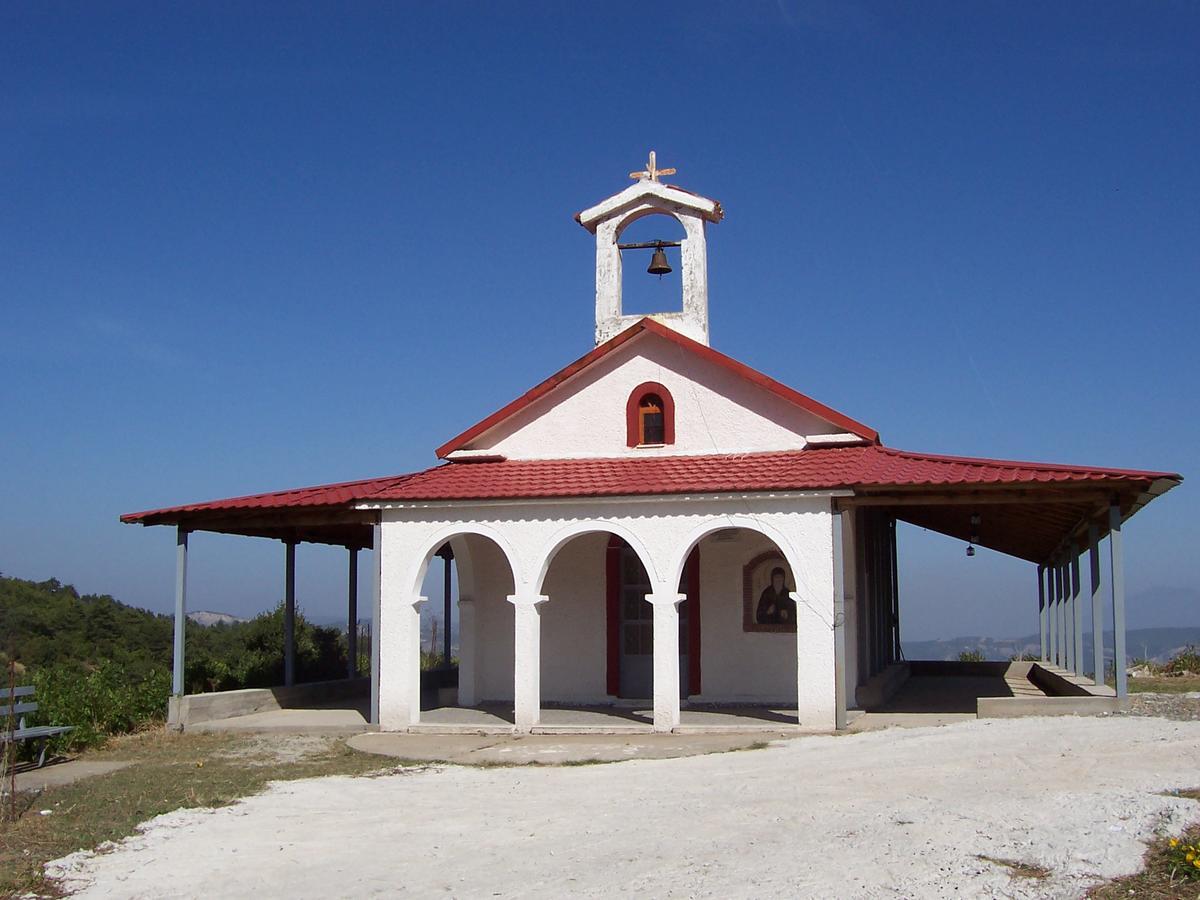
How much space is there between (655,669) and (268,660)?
10.6m

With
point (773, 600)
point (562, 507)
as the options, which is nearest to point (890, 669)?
point (773, 600)

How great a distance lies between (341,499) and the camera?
16156 mm

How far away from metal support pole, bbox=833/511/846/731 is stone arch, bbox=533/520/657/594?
2095mm

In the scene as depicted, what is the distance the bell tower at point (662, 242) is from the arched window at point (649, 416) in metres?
0.95

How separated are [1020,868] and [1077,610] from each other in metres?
12.7

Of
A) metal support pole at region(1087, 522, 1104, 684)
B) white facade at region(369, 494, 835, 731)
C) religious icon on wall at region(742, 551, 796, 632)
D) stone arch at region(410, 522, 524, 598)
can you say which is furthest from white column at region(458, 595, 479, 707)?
metal support pole at region(1087, 522, 1104, 684)

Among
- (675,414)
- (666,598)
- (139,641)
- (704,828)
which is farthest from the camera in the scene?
(139,641)

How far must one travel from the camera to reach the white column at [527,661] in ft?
49.6

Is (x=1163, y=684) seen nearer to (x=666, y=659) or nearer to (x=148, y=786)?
(x=666, y=659)

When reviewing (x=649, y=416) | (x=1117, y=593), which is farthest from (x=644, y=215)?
(x=1117, y=593)

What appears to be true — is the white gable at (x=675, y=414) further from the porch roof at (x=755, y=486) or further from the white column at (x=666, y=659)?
the white column at (x=666, y=659)

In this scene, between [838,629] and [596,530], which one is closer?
[838,629]

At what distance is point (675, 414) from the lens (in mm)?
17422

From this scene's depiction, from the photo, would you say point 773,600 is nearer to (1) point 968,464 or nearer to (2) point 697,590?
(2) point 697,590
